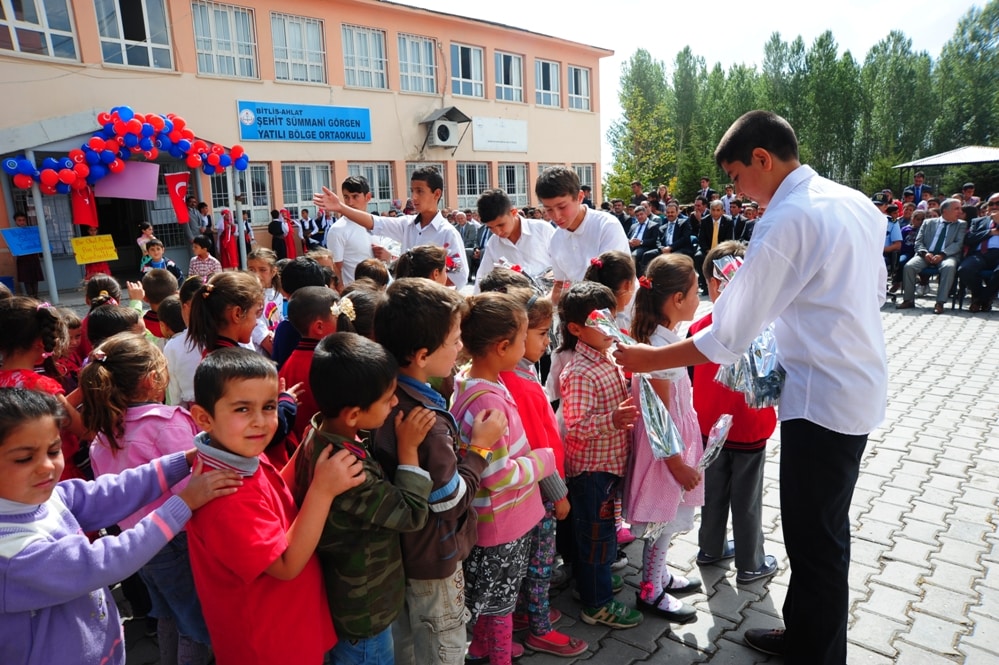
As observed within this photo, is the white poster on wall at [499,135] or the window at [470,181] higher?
the white poster on wall at [499,135]

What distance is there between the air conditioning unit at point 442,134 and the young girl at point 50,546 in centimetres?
1987

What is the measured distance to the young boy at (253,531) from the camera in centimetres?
160

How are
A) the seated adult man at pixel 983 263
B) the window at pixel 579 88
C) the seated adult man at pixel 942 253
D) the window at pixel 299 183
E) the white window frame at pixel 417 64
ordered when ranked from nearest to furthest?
the seated adult man at pixel 983 263 < the seated adult man at pixel 942 253 < the window at pixel 299 183 < the white window frame at pixel 417 64 < the window at pixel 579 88

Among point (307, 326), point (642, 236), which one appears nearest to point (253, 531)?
point (307, 326)

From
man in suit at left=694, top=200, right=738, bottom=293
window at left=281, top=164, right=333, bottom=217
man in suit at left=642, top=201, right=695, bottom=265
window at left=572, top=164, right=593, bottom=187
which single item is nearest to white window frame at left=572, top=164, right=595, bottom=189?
window at left=572, top=164, right=593, bottom=187

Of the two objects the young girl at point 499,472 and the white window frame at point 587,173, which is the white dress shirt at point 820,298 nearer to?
the young girl at point 499,472

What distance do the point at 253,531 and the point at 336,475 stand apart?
242 mm

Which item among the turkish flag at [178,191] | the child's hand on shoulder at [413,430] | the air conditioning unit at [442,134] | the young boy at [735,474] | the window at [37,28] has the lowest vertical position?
the young boy at [735,474]

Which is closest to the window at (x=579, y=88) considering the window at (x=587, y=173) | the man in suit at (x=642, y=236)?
the window at (x=587, y=173)

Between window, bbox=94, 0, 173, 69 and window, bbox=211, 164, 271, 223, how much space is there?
119 inches

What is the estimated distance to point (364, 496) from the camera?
5.54 ft

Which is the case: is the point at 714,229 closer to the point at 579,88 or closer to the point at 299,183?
the point at 299,183

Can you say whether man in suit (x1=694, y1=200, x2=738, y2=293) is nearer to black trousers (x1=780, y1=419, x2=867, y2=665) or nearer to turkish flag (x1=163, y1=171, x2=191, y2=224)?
black trousers (x1=780, y1=419, x2=867, y2=665)

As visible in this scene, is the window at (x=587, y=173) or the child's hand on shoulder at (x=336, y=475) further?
the window at (x=587, y=173)
